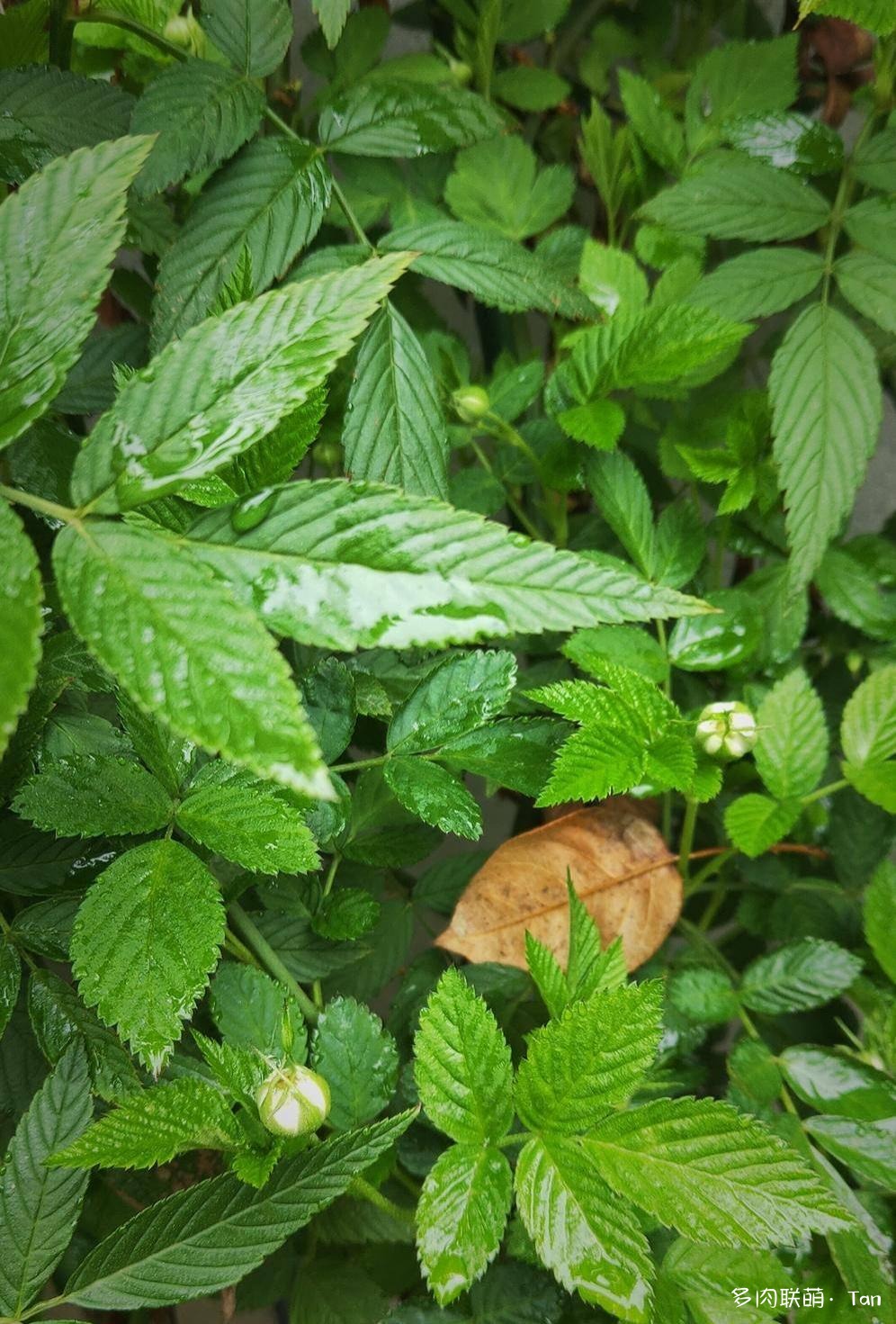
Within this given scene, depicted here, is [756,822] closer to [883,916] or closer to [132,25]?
[883,916]

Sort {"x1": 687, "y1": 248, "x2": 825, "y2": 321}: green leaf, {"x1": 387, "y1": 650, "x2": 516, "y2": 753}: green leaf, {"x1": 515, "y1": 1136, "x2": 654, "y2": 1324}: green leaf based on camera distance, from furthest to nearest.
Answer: {"x1": 687, "y1": 248, "x2": 825, "y2": 321}: green leaf → {"x1": 387, "y1": 650, "x2": 516, "y2": 753}: green leaf → {"x1": 515, "y1": 1136, "x2": 654, "y2": 1324}: green leaf

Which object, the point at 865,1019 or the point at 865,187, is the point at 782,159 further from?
the point at 865,1019

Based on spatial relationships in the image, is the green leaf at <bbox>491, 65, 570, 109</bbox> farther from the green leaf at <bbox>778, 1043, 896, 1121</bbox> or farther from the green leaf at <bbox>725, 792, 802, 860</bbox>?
the green leaf at <bbox>778, 1043, 896, 1121</bbox>

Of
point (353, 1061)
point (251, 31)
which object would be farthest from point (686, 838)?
point (251, 31)

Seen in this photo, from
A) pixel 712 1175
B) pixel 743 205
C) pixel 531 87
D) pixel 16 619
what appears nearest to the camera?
pixel 16 619

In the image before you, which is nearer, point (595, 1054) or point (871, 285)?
point (595, 1054)

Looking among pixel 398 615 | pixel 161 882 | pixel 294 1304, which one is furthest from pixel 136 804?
pixel 294 1304

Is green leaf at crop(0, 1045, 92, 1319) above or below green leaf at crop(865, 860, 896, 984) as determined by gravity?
Answer: above

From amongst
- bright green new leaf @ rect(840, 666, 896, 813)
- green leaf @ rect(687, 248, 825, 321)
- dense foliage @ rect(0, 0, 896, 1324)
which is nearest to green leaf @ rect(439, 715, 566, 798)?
dense foliage @ rect(0, 0, 896, 1324)
